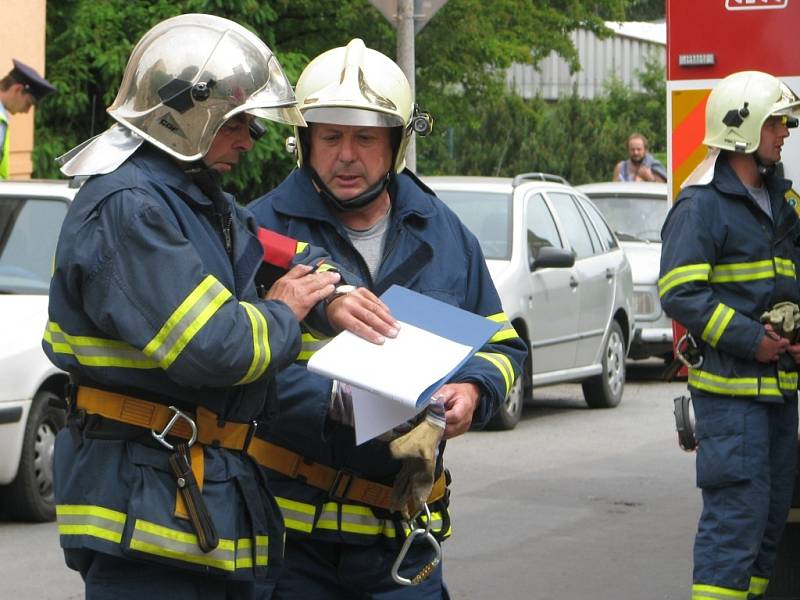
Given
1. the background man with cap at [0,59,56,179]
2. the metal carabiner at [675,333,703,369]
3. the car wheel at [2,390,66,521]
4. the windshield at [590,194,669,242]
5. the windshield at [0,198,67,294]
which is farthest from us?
the windshield at [590,194,669,242]

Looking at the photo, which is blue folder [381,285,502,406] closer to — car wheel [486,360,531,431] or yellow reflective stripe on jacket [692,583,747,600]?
yellow reflective stripe on jacket [692,583,747,600]

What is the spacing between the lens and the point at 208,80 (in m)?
3.39

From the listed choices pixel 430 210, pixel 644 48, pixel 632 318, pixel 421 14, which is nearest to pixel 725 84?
pixel 430 210

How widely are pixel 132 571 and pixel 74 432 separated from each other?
29 centimetres

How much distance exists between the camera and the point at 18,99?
11.4 m

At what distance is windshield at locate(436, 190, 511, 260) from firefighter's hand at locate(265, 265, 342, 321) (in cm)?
854

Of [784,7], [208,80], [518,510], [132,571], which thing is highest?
[784,7]

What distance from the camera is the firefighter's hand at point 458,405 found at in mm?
3865

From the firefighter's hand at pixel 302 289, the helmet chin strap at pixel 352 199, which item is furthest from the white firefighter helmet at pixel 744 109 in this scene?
the firefighter's hand at pixel 302 289

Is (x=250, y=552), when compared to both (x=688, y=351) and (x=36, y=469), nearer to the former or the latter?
(x=688, y=351)

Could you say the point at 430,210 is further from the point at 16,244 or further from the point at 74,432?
the point at 16,244

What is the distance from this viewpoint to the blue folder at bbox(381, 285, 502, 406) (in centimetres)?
370

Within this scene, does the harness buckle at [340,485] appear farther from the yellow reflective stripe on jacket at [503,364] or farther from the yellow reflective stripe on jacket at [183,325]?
the yellow reflective stripe on jacket at [183,325]

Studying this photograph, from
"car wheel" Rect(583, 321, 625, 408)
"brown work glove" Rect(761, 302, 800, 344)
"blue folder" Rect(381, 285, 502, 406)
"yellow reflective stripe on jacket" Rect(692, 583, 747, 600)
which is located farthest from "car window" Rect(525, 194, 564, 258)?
"blue folder" Rect(381, 285, 502, 406)
